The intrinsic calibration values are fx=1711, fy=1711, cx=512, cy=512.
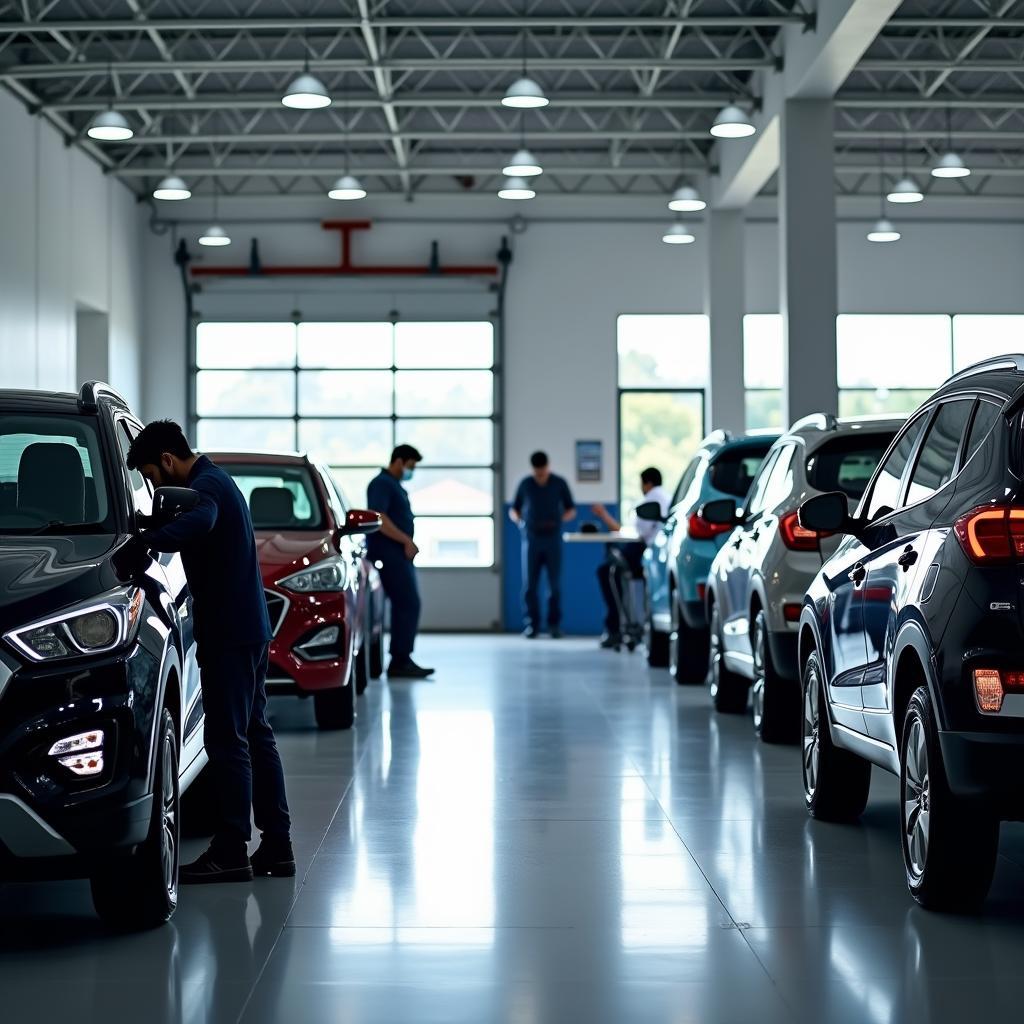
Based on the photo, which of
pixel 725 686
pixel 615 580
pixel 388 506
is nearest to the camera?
pixel 725 686

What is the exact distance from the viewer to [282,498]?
1091 cm

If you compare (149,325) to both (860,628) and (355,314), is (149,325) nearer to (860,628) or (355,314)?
(355,314)

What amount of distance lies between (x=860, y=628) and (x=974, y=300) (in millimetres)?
18833

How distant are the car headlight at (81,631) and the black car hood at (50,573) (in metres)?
0.03

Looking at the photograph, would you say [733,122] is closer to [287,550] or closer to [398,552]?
[398,552]

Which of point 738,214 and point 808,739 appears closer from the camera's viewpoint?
point 808,739

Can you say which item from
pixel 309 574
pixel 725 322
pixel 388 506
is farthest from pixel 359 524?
pixel 725 322

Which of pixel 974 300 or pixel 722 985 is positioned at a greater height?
pixel 974 300

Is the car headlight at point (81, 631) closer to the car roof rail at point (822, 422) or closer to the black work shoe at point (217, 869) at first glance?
the black work shoe at point (217, 869)

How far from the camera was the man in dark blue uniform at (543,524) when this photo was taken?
21.3 metres

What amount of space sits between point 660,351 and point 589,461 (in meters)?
1.82

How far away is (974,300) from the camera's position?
23.9 metres

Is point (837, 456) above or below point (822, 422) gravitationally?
below

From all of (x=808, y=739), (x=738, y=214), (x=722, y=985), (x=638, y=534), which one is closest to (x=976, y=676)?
(x=722, y=985)
